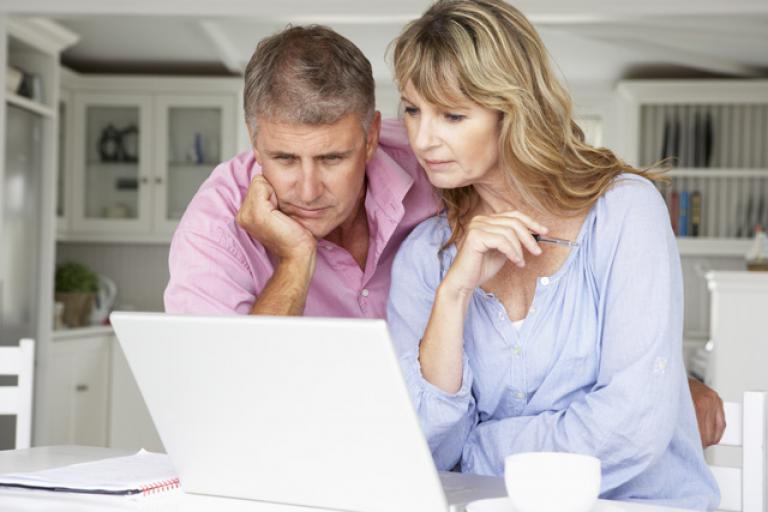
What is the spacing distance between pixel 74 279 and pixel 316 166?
13.3 ft

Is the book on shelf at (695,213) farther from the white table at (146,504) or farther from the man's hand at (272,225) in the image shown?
the white table at (146,504)

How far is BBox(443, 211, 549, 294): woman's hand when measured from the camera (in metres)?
1.38

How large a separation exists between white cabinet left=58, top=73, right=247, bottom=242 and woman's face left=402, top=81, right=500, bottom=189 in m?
4.84

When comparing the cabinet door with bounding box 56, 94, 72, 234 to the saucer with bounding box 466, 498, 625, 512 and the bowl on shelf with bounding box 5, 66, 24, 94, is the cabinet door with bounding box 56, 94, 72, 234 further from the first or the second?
the saucer with bounding box 466, 498, 625, 512

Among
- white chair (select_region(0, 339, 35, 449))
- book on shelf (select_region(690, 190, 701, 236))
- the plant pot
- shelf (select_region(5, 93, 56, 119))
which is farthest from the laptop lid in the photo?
book on shelf (select_region(690, 190, 701, 236))

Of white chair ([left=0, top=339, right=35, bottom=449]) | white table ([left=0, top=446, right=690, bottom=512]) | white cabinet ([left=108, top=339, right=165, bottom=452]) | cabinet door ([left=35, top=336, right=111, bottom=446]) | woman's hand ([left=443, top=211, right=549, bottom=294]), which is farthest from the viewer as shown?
white cabinet ([left=108, top=339, right=165, bottom=452])

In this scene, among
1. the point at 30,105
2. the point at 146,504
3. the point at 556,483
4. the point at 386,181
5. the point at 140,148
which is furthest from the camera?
the point at 140,148

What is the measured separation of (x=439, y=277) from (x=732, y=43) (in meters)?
4.31

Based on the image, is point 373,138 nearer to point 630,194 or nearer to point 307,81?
point 307,81

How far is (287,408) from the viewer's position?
1074 millimetres

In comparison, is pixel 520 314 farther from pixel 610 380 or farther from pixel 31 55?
pixel 31 55

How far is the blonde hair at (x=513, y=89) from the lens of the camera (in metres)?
1.54

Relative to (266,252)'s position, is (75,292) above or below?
below

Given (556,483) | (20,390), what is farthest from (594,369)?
(20,390)
